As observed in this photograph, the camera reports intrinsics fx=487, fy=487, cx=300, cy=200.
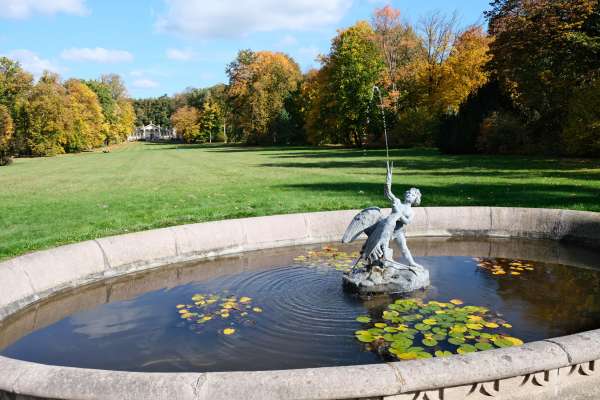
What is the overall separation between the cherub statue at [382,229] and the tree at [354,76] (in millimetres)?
43358

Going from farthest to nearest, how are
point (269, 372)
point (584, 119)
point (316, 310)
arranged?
1. point (584, 119)
2. point (316, 310)
3. point (269, 372)

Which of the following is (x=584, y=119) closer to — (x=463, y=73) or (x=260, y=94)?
(x=463, y=73)

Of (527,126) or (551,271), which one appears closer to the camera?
(551,271)

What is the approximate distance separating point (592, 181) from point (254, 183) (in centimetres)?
1258

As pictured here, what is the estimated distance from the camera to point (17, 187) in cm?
2242

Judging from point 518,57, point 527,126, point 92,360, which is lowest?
point 92,360

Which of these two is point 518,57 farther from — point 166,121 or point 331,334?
point 166,121

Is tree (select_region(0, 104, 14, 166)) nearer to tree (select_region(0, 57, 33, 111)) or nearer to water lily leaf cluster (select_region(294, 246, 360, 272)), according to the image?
tree (select_region(0, 57, 33, 111))

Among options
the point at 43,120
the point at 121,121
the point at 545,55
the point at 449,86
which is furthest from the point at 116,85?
the point at 545,55

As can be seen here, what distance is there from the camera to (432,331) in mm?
5520

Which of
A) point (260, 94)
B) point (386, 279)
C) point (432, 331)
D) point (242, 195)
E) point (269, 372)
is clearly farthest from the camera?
point (260, 94)

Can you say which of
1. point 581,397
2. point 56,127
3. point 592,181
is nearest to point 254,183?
point 592,181

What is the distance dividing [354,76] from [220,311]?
151 ft

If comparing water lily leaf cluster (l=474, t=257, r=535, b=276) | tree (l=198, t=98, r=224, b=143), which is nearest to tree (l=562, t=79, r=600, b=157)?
water lily leaf cluster (l=474, t=257, r=535, b=276)
